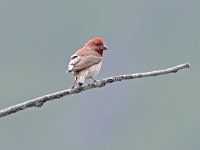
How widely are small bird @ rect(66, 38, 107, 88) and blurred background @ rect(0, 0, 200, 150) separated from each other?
5762 cm

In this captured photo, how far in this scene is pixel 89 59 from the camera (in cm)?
923

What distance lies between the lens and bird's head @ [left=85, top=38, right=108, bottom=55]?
9078 mm

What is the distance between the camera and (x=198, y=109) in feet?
311

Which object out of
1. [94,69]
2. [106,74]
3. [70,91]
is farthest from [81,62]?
[106,74]

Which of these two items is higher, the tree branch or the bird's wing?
the bird's wing

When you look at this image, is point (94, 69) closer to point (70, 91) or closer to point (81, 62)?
point (81, 62)

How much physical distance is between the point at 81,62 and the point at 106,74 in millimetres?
77815

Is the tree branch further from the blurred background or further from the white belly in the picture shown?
the blurred background

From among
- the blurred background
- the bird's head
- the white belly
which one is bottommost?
the white belly

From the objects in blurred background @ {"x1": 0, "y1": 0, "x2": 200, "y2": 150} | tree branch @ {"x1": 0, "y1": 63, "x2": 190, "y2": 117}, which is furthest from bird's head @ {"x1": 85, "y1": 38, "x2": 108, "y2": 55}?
Answer: blurred background @ {"x1": 0, "y1": 0, "x2": 200, "y2": 150}

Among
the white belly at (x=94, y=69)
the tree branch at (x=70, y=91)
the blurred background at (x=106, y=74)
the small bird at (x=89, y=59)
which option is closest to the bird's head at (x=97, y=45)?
the small bird at (x=89, y=59)

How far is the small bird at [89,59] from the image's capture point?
28.5 ft

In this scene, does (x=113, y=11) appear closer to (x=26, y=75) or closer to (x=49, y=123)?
(x=26, y=75)

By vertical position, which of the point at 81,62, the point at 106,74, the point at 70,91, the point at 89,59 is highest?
the point at 106,74
